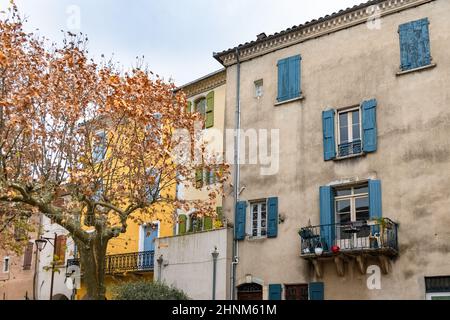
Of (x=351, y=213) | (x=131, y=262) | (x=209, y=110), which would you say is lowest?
(x=131, y=262)

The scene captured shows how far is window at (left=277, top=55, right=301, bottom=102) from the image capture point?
2300 cm

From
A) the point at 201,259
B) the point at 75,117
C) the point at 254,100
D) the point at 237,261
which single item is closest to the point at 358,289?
the point at 237,261

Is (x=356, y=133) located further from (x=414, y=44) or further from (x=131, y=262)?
(x=131, y=262)

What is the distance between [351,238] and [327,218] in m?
1.31

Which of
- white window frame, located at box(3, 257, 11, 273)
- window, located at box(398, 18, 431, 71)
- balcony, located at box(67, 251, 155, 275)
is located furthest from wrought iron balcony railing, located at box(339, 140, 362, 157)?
white window frame, located at box(3, 257, 11, 273)

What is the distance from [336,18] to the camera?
22203mm

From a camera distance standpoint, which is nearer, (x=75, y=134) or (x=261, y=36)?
(x=75, y=134)

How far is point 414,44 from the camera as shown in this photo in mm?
20172

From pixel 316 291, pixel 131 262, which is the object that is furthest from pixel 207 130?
pixel 316 291

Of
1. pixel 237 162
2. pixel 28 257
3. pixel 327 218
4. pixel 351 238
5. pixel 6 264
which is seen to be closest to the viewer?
pixel 351 238

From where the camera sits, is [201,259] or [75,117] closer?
[75,117]

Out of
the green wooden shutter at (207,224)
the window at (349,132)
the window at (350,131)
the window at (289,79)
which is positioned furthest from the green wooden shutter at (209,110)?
the window at (349,132)
